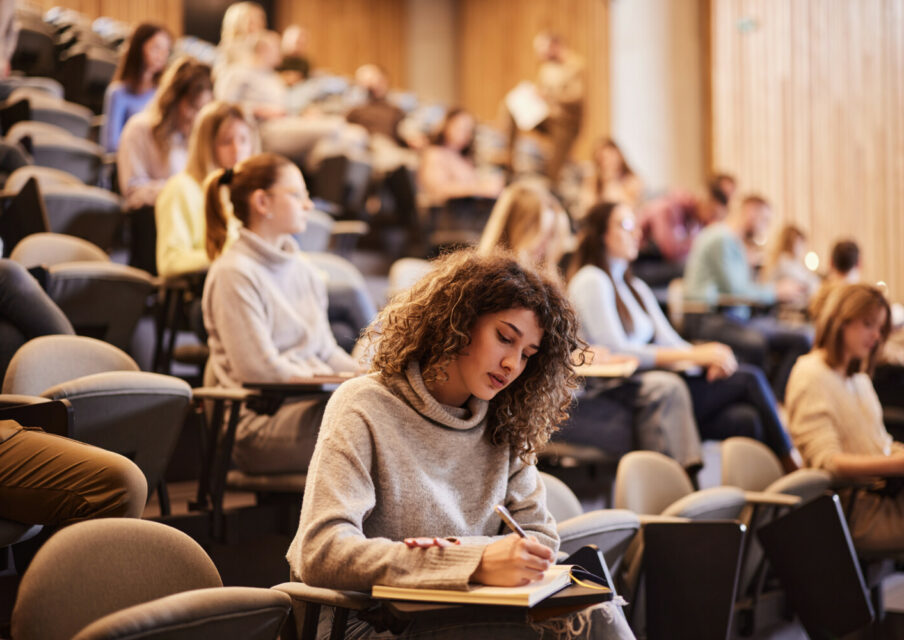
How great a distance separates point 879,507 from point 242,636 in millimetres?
2217

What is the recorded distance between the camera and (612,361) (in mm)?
3113

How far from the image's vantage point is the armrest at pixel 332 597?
4.64 feet

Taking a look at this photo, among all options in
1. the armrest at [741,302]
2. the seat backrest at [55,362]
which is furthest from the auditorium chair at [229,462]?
the armrest at [741,302]

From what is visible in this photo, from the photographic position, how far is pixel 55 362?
7.20ft

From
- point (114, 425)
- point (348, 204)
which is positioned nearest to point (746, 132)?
point (348, 204)

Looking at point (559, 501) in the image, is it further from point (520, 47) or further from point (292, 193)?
point (520, 47)

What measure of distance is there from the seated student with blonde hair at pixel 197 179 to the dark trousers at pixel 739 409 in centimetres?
169

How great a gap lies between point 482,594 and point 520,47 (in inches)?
387

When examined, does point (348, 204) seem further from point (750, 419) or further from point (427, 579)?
point (427, 579)

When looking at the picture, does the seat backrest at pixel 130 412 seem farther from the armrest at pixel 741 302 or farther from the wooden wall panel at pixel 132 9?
the wooden wall panel at pixel 132 9

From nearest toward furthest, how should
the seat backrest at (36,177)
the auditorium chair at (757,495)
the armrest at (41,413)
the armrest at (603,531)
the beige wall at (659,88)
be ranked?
the armrest at (41,413), the armrest at (603,531), the auditorium chair at (757,495), the seat backrest at (36,177), the beige wall at (659,88)

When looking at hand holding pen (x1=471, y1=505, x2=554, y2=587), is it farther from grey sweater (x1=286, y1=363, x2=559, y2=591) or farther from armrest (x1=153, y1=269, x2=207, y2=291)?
armrest (x1=153, y1=269, x2=207, y2=291)

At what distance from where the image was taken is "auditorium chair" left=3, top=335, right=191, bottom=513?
196 cm

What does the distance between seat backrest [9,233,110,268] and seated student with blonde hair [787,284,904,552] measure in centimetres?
222
